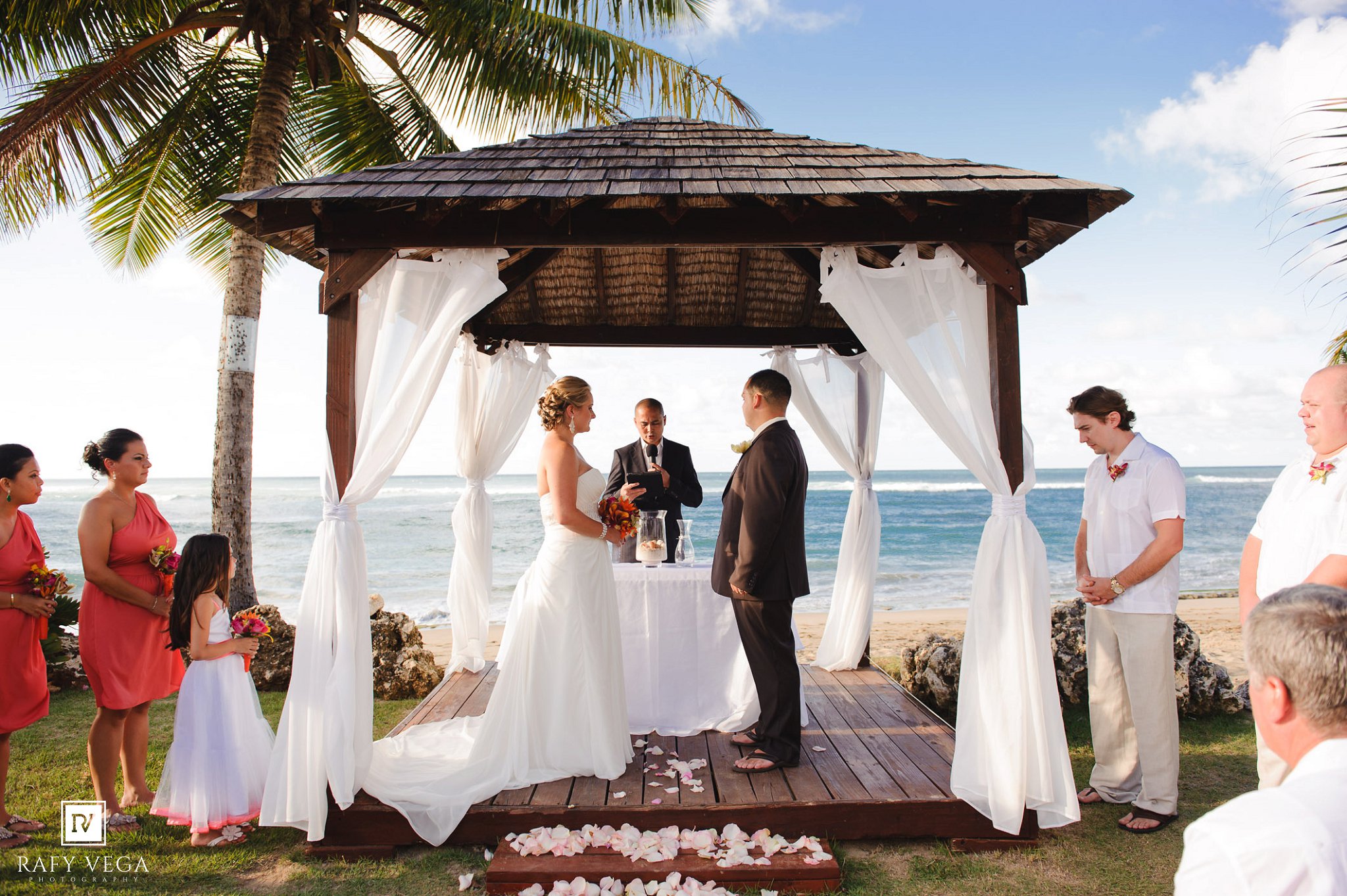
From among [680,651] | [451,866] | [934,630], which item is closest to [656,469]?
[680,651]

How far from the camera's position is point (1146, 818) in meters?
3.56

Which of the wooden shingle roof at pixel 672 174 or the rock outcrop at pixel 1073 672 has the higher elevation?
the wooden shingle roof at pixel 672 174

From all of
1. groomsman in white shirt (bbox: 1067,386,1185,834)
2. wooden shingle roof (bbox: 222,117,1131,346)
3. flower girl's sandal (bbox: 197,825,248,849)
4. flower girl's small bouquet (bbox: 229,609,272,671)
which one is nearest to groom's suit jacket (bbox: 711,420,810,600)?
wooden shingle roof (bbox: 222,117,1131,346)

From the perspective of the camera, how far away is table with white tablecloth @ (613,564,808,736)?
4.62 meters

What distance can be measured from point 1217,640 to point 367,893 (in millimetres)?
9379

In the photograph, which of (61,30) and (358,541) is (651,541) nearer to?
(358,541)

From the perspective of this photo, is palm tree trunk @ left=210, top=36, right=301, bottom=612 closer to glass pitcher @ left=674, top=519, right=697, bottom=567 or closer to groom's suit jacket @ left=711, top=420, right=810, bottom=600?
glass pitcher @ left=674, top=519, right=697, bottom=567

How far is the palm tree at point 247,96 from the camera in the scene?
6312mm

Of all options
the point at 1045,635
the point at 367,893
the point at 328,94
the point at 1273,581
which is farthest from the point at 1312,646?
the point at 328,94

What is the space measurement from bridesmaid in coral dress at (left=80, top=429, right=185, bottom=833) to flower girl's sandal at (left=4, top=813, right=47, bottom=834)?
1.14ft

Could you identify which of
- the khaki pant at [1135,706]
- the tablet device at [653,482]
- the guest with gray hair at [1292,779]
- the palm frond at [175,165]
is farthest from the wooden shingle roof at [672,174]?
the palm frond at [175,165]

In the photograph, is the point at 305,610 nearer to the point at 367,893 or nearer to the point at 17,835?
the point at 367,893

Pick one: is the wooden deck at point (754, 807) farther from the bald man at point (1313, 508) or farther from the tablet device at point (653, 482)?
the tablet device at point (653, 482)

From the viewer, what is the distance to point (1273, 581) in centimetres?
285
